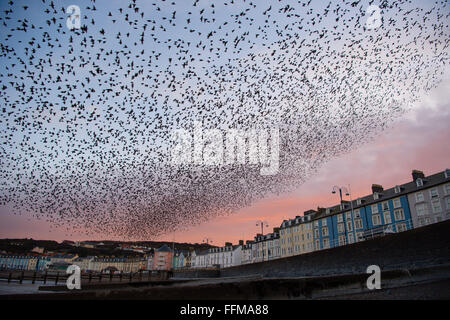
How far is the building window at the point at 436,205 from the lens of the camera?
126ft

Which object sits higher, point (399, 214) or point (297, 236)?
point (399, 214)

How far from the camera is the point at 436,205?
38688mm

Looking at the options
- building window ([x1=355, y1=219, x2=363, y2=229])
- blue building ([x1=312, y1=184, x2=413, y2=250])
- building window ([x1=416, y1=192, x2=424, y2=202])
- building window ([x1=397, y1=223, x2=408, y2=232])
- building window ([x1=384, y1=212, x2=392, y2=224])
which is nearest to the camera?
building window ([x1=416, y1=192, x2=424, y2=202])

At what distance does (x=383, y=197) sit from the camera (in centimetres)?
4666

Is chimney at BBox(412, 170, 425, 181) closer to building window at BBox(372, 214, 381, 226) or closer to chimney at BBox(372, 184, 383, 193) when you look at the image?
chimney at BBox(372, 184, 383, 193)

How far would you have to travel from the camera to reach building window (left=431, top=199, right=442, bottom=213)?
38281 mm

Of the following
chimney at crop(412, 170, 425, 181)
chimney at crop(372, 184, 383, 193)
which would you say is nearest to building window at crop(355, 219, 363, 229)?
chimney at crop(372, 184, 383, 193)

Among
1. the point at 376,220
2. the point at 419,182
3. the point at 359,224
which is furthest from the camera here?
the point at 359,224

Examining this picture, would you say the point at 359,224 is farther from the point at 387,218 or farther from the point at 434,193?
the point at 434,193

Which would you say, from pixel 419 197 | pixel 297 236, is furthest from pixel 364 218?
pixel 297 236
